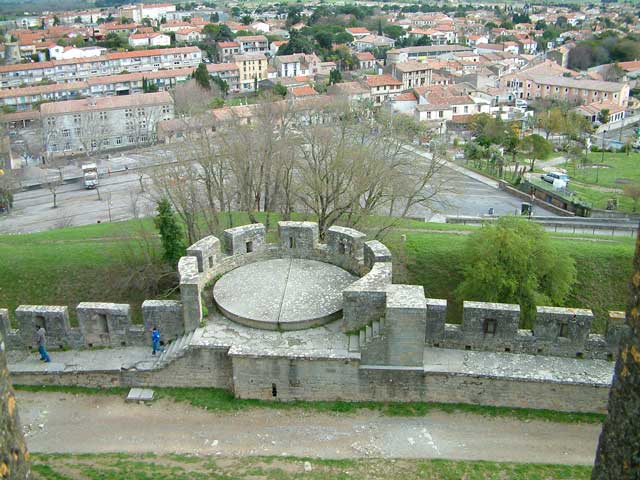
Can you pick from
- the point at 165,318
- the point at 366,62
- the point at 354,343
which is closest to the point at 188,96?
the point at 366,62

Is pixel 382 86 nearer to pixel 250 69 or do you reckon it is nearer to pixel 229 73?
pixel 250 69

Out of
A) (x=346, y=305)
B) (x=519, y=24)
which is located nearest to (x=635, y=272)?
(x=346, y=305)

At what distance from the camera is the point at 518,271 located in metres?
17.1

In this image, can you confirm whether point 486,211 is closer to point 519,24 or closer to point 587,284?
point 587,284

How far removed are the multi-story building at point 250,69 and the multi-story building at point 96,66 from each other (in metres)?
11.8

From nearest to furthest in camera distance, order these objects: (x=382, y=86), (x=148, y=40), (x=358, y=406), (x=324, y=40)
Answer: (x=358, y=406) < (x=382, y=86) < (x=324, y=40) < (x=148, y=40)

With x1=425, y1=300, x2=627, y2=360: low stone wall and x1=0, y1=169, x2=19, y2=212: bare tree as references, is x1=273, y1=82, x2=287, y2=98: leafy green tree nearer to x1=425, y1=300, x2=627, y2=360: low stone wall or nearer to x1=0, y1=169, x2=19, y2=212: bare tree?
x1=0, y1=169, x2=19, y2=212: bare tree

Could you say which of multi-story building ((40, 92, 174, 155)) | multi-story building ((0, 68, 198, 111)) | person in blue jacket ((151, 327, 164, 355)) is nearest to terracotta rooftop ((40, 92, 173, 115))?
multi-story building ((40, 92, 174, 155))

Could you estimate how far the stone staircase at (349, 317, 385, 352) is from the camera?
14.7 meters

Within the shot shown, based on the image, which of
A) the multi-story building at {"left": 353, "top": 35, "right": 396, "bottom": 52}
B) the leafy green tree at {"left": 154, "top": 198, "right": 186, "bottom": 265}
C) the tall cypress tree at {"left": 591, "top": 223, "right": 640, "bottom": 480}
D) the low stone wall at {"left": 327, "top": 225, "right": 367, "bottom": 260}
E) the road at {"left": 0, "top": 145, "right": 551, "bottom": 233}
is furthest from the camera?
the multi-story building at {"left": 353, "top": 35, "right": 396, "bottom": 52}

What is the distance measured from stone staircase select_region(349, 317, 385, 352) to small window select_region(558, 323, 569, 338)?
14.4 ft

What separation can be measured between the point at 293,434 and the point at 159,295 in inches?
367

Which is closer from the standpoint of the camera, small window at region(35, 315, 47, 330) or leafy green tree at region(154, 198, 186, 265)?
small window at region(35, 315, 47, 330)

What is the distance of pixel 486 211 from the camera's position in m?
40.4
